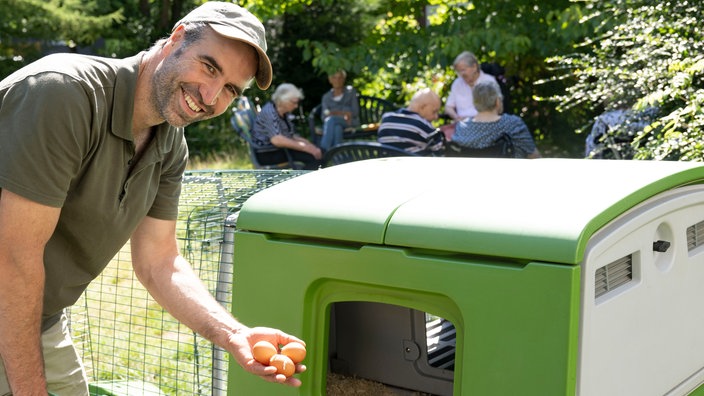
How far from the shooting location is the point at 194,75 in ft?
6.43

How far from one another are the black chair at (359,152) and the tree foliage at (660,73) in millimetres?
1523

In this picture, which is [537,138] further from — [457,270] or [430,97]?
[457,270]

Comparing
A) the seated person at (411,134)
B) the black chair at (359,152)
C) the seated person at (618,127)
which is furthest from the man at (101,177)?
the seated person at (411,134)

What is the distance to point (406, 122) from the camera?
20.6ft

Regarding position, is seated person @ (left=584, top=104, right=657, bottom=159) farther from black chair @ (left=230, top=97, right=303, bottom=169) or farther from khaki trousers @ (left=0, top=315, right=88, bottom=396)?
black chair @ (left=230, top=97, right=303, bottom=169)

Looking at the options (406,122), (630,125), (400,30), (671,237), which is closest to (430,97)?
(406,122)

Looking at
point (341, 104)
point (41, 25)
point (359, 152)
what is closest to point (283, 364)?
point (359, 152)

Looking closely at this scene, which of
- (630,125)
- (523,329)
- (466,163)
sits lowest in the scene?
(523,329)

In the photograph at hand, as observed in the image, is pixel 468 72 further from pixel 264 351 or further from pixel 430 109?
pixel 264 351

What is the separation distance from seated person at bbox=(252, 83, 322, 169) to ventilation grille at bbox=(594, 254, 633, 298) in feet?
19.0

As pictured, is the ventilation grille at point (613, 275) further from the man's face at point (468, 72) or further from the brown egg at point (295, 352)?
the man's face at point (468, 72)

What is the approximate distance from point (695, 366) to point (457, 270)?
75 cm

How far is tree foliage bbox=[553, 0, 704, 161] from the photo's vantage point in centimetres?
347

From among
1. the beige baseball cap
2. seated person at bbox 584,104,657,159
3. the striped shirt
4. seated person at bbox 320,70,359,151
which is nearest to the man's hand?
the beige baseball cap
